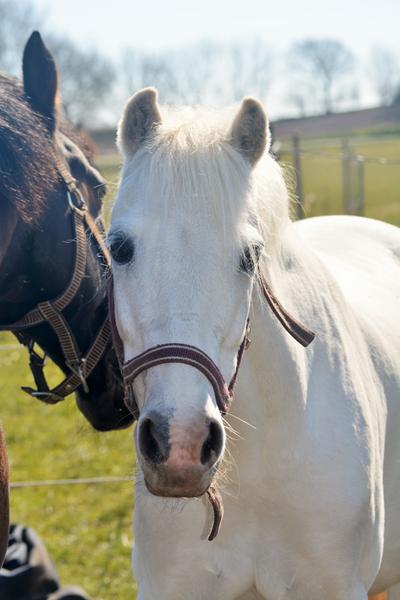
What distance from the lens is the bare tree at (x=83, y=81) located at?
111ft

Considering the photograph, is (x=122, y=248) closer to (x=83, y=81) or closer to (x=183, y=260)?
(x=183, y=260)

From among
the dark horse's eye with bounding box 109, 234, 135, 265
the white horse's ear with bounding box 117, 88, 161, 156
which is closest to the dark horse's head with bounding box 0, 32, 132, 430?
the white horse's ear with bounding box 117, 88, 161, 156

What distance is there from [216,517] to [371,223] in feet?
6.73

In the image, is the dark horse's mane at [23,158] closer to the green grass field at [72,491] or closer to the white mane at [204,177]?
the green grass field at [72,491]

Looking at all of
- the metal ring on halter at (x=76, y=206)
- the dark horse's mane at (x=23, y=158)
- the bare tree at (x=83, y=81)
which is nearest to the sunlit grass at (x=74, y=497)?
the metal ring on halter at (x=76, y=206)

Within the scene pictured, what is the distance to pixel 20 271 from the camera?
2436mm

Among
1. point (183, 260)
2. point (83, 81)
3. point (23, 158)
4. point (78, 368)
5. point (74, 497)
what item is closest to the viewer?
point (183, 260)

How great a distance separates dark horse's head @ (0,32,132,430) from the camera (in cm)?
231

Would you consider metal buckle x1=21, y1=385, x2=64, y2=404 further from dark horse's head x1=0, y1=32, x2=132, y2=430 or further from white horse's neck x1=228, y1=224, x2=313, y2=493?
white horse's neck x1=228, y1=224, x2=313, y2=493

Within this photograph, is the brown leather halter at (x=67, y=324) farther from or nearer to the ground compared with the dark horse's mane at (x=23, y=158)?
nearer to the ground

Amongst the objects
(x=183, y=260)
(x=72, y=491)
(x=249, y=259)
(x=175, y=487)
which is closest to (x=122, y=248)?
(x=183, y=260)

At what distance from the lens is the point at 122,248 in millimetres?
1794

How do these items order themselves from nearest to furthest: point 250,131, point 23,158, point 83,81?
point 250,131, point 23,158, point 83,81

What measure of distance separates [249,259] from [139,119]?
18.0 inches
